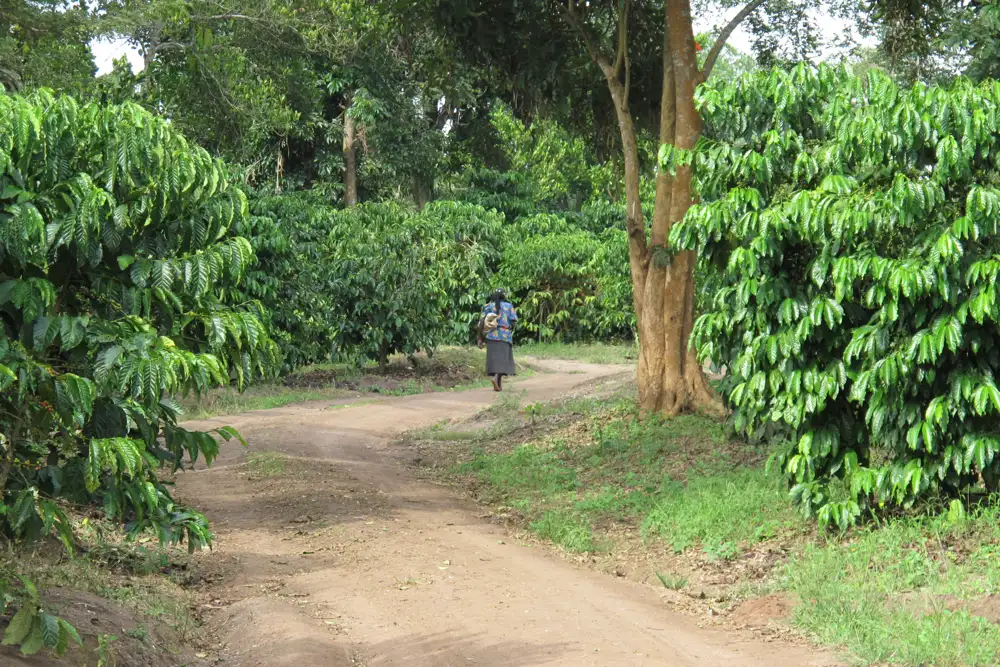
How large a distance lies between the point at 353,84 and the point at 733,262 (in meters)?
20.9

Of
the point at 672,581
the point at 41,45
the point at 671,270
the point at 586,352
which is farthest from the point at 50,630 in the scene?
the point at 586,352

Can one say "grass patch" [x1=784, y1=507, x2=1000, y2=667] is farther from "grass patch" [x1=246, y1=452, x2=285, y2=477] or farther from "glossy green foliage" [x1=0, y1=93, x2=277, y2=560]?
"grass patch" [x1=246, y1=452, x2=285, y2=477]

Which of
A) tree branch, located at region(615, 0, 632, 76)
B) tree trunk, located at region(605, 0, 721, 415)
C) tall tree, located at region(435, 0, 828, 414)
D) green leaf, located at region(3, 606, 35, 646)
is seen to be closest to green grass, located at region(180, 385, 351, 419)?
tall tree, located at region(435, 0, 828, 414)

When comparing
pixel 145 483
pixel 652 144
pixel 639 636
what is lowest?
pixel 639 636

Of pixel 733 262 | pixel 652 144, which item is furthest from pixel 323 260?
pixel 733 262

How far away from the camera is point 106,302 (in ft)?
17.6

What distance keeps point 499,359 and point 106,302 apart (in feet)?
43.1

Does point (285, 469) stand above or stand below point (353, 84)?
below

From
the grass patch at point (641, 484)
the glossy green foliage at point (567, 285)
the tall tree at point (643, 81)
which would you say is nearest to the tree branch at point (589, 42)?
the tall tree at point (643, 81)

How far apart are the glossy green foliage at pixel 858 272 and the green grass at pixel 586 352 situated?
597 inches

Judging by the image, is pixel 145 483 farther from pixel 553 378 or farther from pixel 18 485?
pixel 553 378

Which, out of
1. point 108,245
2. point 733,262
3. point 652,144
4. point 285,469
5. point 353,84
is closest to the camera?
point 108,245

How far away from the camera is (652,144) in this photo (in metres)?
14.8

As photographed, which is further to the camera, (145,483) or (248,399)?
(248,399)
